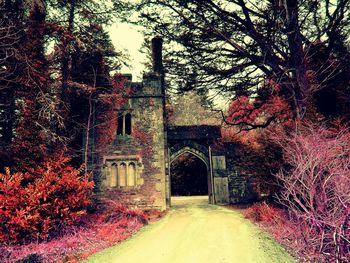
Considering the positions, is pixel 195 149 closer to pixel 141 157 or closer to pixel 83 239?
pixel 141 157

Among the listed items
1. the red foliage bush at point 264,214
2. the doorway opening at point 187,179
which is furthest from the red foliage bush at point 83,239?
the doorway opening at point 187,179

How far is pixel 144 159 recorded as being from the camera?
41.0 feet

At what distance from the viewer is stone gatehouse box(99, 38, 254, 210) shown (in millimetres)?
12211

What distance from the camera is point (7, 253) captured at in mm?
6207

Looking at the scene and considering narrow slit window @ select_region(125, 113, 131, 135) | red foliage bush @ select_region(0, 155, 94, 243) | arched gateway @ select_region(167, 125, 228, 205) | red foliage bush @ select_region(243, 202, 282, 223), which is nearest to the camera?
red foliage bush @ select_region(0, 155, 94, 243)

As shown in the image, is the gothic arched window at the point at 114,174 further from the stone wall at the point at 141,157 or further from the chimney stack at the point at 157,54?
the chimney stack at the point at 157,54

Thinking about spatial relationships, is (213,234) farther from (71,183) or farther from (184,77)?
(184,77)

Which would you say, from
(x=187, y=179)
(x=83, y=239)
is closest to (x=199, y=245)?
(x=83, y=239)

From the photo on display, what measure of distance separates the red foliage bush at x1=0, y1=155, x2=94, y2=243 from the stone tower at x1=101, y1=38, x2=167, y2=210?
3.52 metres

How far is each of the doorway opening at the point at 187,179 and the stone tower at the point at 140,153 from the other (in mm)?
7156

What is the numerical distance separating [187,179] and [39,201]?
45.8 feet

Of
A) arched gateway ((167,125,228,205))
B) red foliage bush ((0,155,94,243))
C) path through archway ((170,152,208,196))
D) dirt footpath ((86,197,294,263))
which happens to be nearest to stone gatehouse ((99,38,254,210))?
arched gateway ((167,125,228,205))

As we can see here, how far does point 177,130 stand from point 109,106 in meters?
4.18

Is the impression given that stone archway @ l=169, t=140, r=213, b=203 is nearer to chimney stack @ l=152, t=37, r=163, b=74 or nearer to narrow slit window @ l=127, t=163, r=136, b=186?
narrow slit window @ l=127, t=163, r=136, b=186
